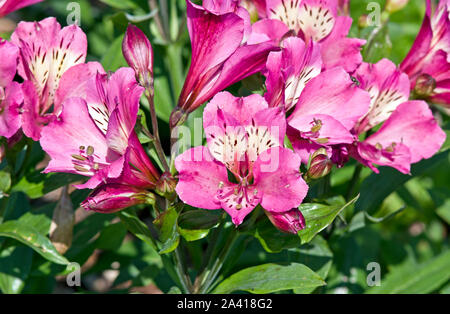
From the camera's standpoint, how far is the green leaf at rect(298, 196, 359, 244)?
4.09ft

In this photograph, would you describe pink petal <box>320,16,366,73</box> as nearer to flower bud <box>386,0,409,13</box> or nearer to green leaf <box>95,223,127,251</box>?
flower bud <box>386,0,409,13</box>

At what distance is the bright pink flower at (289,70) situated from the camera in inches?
45.6

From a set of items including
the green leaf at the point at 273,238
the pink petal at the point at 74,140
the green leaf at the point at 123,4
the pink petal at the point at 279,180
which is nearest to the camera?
the pink petal at the point at 279,180

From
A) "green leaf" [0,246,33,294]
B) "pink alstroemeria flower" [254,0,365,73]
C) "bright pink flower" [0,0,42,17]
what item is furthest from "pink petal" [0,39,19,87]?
"green leaf" [0,246,33,294]

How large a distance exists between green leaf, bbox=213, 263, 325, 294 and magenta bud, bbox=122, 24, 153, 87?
58cm

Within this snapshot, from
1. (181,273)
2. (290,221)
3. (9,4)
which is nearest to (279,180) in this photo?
(290,221)

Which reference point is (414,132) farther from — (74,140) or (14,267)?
(14,267)

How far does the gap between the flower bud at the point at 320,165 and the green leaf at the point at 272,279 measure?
303 mm

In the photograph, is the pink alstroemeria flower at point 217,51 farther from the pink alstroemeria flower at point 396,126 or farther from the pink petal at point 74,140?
the pink alstroemeria flower at point 396,126

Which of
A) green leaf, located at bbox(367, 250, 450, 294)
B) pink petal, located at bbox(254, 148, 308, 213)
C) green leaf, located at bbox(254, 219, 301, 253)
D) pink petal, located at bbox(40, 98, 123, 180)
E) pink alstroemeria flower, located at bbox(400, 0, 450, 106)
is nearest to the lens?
pink petal, located at bbox(254, 148, 308, 213)

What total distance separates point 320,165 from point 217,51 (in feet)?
1.11

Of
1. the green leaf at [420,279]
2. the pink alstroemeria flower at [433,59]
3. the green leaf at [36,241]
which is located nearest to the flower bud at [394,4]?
the pink alstroemeria flower at [433,59]
